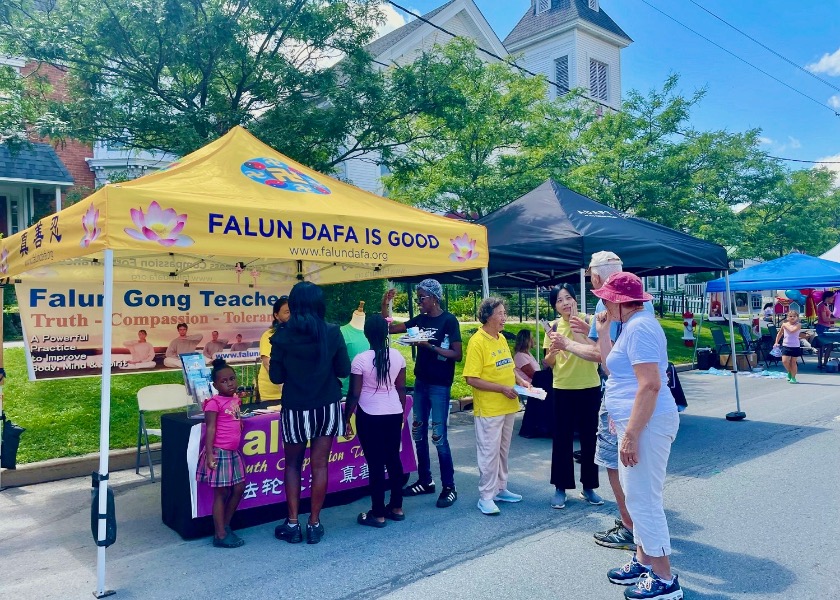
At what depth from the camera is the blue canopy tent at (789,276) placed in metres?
15.0

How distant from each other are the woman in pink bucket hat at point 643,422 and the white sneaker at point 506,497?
1.79 metres

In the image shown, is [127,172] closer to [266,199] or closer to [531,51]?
[266,199]

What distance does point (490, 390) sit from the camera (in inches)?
197

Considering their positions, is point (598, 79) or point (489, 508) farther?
point (598, 79)

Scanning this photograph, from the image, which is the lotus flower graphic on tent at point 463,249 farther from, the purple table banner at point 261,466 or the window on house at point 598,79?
the window on house at point 598,79

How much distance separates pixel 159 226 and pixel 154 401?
3.04 metres

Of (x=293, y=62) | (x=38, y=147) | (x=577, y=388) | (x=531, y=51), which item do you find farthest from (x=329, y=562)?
(x=531, y=51)

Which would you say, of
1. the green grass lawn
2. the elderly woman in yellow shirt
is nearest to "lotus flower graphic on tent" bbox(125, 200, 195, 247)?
the elderly woman in yellow shirt

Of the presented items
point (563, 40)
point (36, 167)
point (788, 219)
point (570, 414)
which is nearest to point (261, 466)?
point (570, 414)

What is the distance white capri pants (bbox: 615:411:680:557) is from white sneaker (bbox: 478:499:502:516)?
5.75 feet

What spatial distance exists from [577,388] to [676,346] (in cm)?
1502

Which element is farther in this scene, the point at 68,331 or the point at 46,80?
the point at 46,80

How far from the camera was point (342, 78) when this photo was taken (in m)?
10.0

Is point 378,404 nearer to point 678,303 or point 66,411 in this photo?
point 66,411
